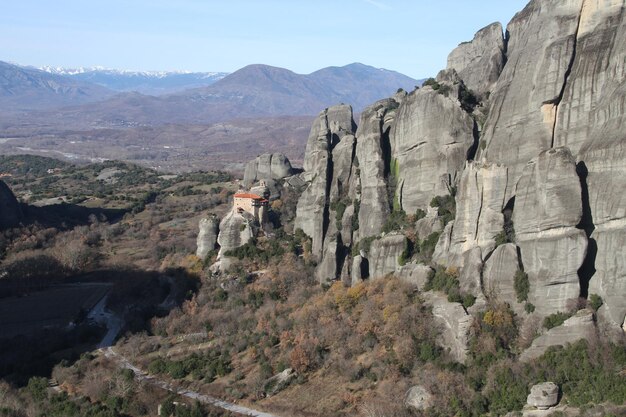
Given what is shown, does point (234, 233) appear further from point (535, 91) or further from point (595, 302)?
point (595, 302)

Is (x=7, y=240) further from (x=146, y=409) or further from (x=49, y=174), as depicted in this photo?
(x=49, y=174)

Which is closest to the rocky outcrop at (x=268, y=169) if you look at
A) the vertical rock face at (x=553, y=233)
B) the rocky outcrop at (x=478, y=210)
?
the rocky outcrop at (x=478, y=210)

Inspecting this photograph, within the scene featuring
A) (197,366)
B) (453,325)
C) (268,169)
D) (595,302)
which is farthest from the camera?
(268,169)

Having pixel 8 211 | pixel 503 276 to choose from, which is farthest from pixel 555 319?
pixel 8 211

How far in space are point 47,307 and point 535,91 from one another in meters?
37.8

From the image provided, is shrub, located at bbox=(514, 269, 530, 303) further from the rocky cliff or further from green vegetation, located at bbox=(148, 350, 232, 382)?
green vegetation, located at bbox=(148, 350, 232, 382)

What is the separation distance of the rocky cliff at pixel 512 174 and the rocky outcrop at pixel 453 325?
55.6 inches

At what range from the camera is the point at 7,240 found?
220 ft

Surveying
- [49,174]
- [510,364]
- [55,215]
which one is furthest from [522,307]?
[49,174]

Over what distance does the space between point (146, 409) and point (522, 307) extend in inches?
742

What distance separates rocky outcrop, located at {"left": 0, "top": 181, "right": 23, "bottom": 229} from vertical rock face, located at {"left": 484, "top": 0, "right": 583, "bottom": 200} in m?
49.3

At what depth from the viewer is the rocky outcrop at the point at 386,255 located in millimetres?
43188

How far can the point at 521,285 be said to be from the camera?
34250 millimetres

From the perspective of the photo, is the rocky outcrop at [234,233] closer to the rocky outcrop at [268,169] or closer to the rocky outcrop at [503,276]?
the rocky outcrop at [268,169]
